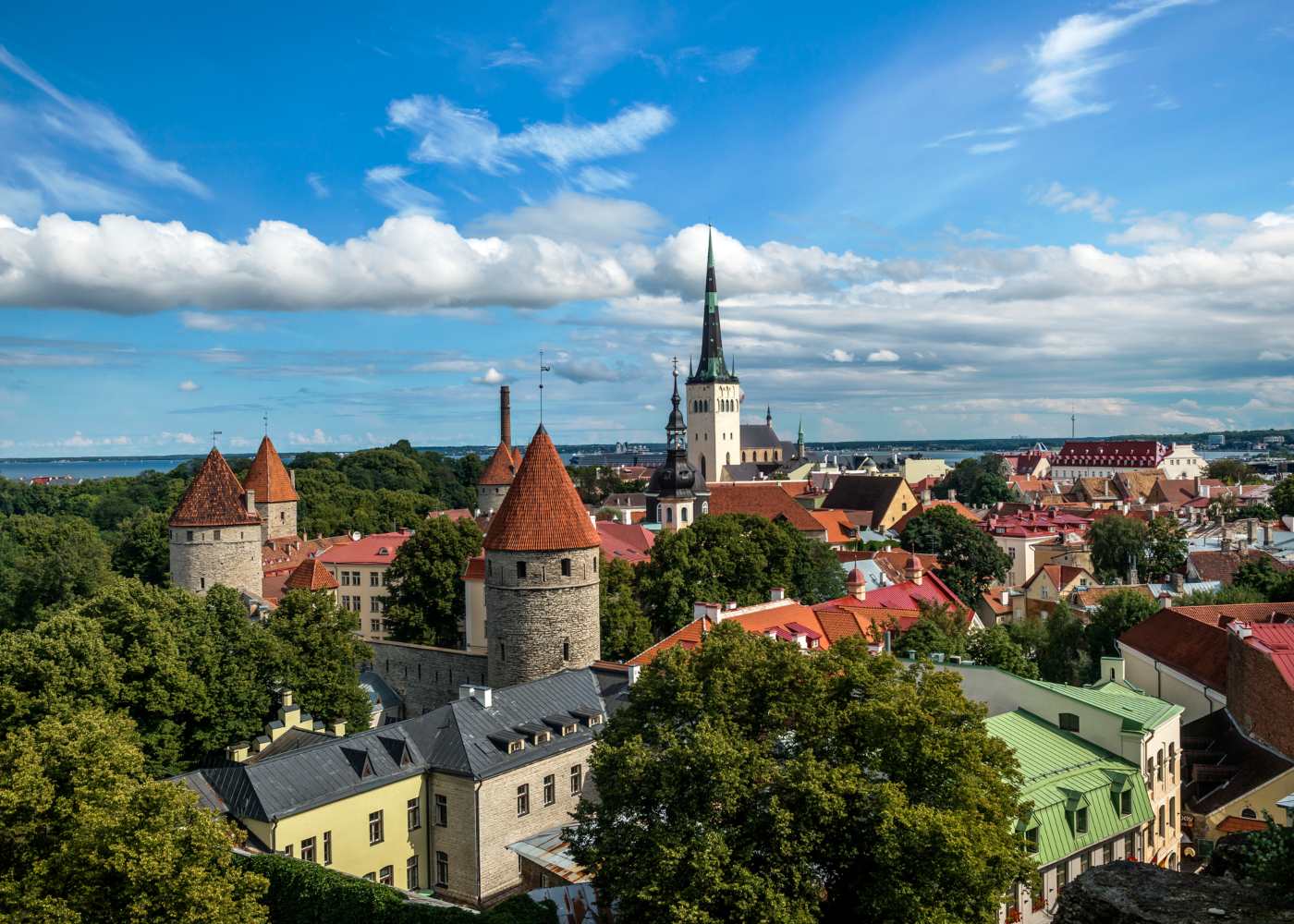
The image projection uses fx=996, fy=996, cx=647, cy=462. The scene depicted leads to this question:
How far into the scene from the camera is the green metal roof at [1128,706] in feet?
68.3

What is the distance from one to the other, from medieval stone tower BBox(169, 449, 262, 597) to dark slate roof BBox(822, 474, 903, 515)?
2357 inches

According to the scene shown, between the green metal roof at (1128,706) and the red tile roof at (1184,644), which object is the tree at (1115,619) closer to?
the red tile roof at (1184,644)

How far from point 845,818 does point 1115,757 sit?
31.8 ft

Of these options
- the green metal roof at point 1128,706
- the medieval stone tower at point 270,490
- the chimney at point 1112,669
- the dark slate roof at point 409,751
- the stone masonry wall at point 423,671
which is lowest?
the stone masonry wall at point 423,671

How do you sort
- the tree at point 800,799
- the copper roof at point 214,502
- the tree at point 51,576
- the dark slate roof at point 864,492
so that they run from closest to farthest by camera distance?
the tree at point 800,799, the copper roof at point 214,502, the tree at point 51,576, the dark slate roof at point 864,492

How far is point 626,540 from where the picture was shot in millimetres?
56781

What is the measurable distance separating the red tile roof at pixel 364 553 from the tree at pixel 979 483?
84.7 metres

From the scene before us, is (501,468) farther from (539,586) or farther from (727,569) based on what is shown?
(539,586)

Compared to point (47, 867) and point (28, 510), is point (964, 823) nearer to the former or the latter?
point (47, 867)

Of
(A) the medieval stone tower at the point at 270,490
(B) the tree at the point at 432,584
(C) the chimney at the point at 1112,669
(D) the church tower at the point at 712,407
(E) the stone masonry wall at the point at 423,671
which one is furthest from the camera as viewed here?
(D) the church tower at the point at 712,407

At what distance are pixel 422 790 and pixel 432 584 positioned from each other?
16959mm

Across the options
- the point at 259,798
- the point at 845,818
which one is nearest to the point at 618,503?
the point at 259,798

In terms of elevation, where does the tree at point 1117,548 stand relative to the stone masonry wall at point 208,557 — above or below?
below

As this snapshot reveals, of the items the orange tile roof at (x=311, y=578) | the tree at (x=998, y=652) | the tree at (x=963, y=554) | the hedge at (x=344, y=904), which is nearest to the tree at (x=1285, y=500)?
the tree at (x=963, y=554)
